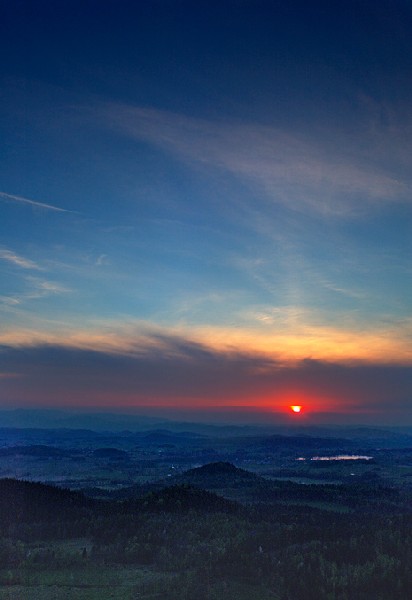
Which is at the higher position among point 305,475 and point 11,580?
point 11,580

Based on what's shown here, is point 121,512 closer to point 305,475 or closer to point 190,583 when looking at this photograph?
point 190,583

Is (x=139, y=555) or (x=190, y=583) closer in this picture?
(x=190, y=583)

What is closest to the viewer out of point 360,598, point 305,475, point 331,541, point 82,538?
point 360,598

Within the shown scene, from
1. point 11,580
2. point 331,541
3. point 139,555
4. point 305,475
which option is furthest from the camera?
point 305,475

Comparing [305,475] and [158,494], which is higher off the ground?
[158,494]

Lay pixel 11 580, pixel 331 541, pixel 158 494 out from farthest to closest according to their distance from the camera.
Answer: pixel 158 494, pixel 331 541, pixel 11 580

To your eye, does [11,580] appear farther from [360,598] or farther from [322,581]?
[360,598]

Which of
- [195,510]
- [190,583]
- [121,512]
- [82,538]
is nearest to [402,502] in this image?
[195,510]

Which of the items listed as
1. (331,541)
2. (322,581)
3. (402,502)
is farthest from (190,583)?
(402,502)

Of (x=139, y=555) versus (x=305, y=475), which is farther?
(x=305, y=475)
